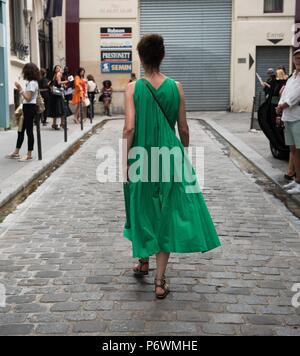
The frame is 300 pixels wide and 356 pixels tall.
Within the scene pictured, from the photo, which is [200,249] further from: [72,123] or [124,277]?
[72,123]

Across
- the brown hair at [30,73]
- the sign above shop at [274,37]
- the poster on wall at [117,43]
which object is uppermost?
the sign above shop at [274,37]

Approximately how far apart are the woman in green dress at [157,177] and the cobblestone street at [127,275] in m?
0.40

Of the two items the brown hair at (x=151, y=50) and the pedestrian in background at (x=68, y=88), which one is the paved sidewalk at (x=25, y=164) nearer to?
the pedestrian in background at (x=68, y=88)

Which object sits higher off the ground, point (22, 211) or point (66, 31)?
point (66, 31)

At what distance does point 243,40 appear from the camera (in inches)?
932

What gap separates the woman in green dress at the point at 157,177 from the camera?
3994 millimetres

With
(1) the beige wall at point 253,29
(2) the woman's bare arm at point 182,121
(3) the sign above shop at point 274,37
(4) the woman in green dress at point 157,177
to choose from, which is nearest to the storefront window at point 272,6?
(1) the beige wall at point 253,29

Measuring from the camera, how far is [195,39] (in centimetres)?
2419

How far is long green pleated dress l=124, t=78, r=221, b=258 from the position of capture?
13.1 feet

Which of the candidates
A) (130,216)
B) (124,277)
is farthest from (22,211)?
(130,216)

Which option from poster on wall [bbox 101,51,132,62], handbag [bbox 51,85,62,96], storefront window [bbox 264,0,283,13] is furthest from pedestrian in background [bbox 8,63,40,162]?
storefront window [bbox 264,0,283,13]

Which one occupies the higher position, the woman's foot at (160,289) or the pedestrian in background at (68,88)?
the pedestrian in background at (68,88)
